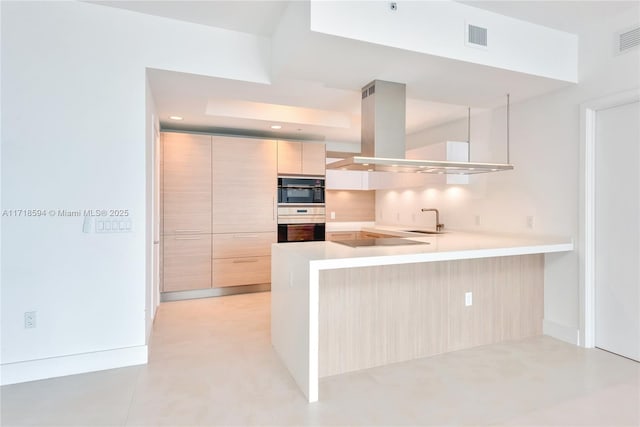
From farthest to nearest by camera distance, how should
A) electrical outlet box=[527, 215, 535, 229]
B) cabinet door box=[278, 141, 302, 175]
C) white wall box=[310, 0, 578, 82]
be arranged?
cabinet door box=[278, 141, 302, 175], electrical outlet box=[527, 215, 535, 229], white wall box=[310, 0, 578, 82]

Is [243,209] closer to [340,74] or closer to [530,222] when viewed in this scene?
[340,74]

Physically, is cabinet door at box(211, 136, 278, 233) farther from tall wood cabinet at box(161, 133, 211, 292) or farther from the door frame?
the door frame

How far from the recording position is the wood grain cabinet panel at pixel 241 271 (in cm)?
462

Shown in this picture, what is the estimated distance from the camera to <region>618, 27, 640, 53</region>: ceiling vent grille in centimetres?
257

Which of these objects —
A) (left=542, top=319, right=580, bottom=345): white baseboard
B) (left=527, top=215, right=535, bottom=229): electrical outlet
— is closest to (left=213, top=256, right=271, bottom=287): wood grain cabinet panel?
(left=527, top=215, right=535, bottom=229): electrical outlet

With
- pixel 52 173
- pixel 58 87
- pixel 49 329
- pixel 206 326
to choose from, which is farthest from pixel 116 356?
pixel 58 87

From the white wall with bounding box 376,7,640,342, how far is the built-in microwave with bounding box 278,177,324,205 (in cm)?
207

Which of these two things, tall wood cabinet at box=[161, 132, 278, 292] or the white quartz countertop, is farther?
tall wood cabinet at box=[161, 132, 278, 292]

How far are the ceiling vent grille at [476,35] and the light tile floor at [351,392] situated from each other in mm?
2343

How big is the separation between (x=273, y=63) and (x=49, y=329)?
256 cm

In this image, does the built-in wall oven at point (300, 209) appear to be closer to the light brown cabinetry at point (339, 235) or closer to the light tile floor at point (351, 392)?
the light brown cabinetry at point (339, 235)

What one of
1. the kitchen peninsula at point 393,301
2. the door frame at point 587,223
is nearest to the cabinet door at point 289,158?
the kitchen peninsula at point 393,301

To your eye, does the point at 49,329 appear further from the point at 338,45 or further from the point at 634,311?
the point at 634,311

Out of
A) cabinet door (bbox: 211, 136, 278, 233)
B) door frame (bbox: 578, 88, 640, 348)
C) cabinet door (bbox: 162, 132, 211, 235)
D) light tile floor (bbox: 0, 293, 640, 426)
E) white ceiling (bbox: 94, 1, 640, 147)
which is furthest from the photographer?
cabinet door (bbox: 211, 136, 278, 233)
